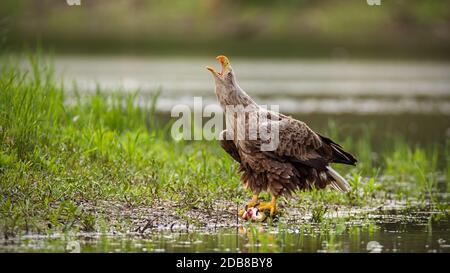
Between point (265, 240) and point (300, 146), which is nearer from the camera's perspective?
point (265, 240)

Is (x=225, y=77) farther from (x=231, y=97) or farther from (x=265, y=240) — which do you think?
(x=265, y=240)

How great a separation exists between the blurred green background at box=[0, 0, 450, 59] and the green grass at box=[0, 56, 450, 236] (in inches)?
871

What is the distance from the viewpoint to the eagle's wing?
8.89 metres

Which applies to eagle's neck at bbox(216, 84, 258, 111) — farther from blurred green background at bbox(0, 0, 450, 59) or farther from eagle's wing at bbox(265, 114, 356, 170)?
blurred green background at bbox(0, 0, 450, 59)

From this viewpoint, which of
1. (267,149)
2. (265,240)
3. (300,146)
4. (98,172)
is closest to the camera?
(265,240)

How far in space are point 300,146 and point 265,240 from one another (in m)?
1.27

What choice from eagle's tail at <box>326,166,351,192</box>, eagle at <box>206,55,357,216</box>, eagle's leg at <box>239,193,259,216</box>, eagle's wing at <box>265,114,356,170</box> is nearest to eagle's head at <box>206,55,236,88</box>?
eagle at <box>206,55,357,216</box>

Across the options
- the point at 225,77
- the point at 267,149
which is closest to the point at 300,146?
the point at 267,149

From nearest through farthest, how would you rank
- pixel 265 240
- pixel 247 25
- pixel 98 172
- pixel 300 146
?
pixel 265 240, pixel 300 146, pixel 98 172, pixel 247 25

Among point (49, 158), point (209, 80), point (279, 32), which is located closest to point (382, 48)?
point (279, 32)

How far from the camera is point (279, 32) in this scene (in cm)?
3534

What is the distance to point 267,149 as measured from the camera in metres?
8.80

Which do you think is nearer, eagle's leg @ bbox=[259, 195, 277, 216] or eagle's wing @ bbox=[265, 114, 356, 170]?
eagle's wing @ bbox=[265, 114, 356, 170]

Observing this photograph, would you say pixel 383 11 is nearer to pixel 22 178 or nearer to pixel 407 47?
pixel 407 47
